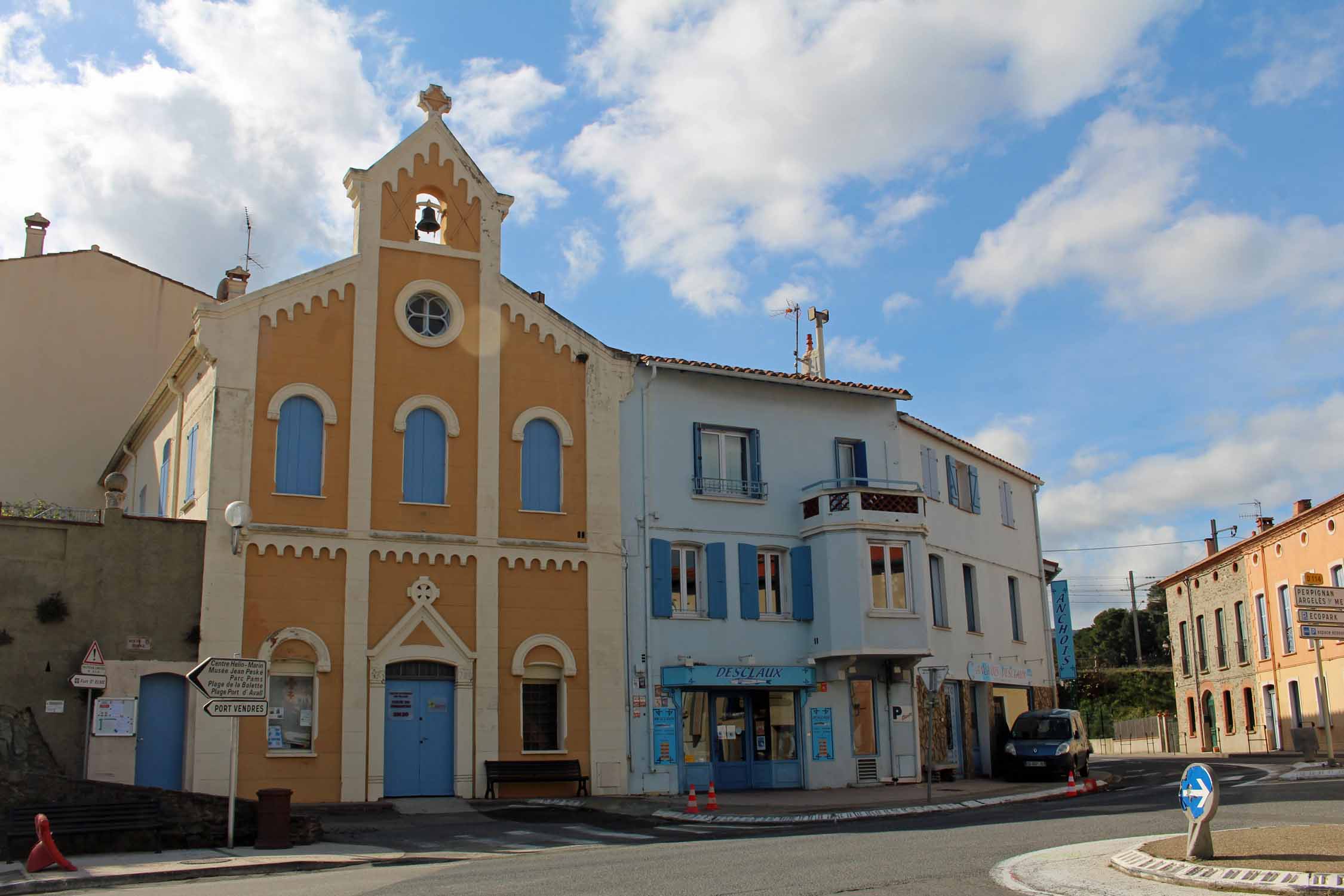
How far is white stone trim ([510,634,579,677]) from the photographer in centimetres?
2408

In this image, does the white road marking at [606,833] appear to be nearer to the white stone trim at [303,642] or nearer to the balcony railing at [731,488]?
the white stone trim at [303,642]

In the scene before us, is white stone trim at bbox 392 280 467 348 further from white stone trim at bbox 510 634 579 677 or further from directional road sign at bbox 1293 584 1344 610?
directional road sign at bbox 1293 584 1344 610

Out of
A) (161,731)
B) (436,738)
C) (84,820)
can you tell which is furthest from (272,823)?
(436,738)

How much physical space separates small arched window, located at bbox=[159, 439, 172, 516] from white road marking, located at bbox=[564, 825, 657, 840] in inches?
454

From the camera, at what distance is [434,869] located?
14.0 metres

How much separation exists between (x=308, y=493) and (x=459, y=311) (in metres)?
4.90

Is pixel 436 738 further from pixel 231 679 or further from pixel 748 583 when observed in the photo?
pixel 748 583

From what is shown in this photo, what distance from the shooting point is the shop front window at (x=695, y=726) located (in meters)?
25.8

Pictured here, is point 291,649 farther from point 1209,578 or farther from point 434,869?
point 1209,578

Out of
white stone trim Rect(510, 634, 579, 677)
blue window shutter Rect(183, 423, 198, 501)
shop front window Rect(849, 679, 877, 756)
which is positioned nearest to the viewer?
blue window shutter Rect(183, 423, 198, 501)

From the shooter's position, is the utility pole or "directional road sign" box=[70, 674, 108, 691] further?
the utility pole

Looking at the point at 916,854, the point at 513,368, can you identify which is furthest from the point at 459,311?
the point at 916,854

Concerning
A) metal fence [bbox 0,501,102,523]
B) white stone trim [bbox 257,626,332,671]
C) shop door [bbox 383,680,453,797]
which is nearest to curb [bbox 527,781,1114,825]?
shop door [bbox 383,680,453,797]

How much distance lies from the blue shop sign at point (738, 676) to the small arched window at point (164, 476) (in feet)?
35.9
